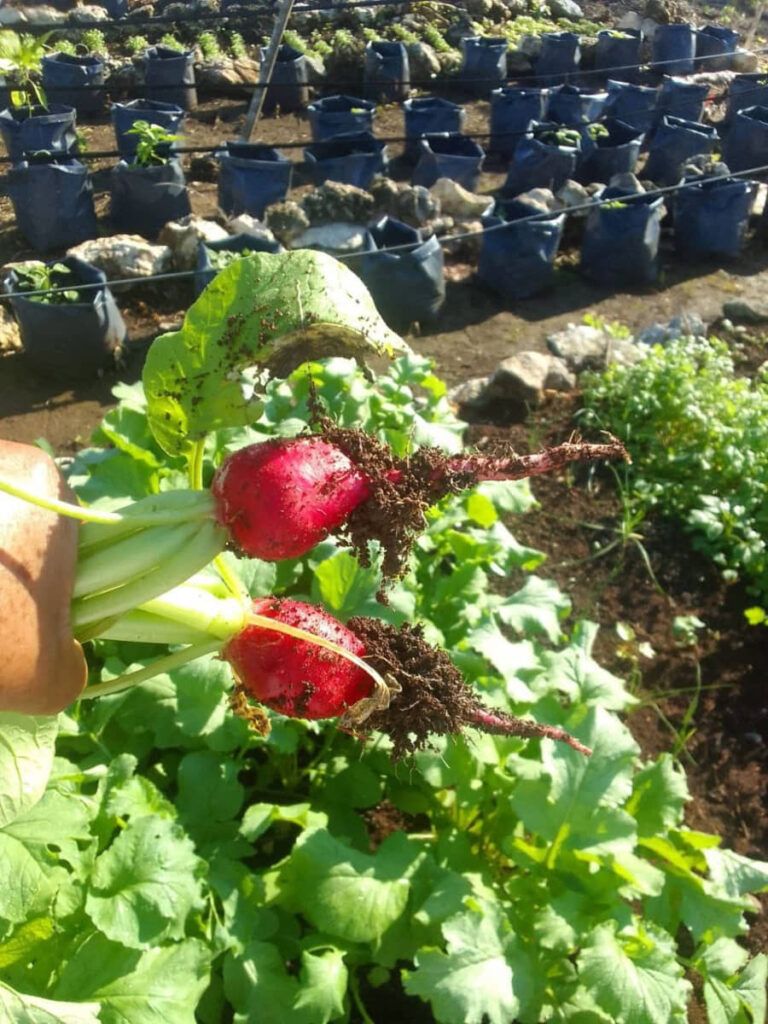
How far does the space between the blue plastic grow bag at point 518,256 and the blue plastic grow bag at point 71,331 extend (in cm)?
271

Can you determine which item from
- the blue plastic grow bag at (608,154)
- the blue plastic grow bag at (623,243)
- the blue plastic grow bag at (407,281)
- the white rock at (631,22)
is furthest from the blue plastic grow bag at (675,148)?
the white rock at (631,22)

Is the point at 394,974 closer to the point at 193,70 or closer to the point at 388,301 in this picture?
the point at 388,301

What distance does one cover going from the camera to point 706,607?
153 inches

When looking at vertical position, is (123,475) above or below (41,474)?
below

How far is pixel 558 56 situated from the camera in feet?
39.3

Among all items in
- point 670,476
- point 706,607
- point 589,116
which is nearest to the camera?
point 706,607

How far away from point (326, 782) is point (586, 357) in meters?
3.77

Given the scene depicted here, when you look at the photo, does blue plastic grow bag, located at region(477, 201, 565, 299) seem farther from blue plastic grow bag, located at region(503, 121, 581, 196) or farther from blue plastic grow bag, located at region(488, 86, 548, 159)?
blue plastic grow bag, located at region(488, 86, 548, 159)

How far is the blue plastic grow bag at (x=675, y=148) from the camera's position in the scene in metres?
8.91

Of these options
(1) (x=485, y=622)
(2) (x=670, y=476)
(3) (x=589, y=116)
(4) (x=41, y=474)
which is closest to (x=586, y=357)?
(2) (x=670, y=476)

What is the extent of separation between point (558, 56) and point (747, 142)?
13.2 ft

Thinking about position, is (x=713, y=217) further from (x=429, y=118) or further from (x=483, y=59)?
(x=483, y=59)

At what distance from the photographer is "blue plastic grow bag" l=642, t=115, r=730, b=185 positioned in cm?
891

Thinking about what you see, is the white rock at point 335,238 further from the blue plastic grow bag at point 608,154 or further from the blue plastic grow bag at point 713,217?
the blue plastic grow bag at point 608,154
